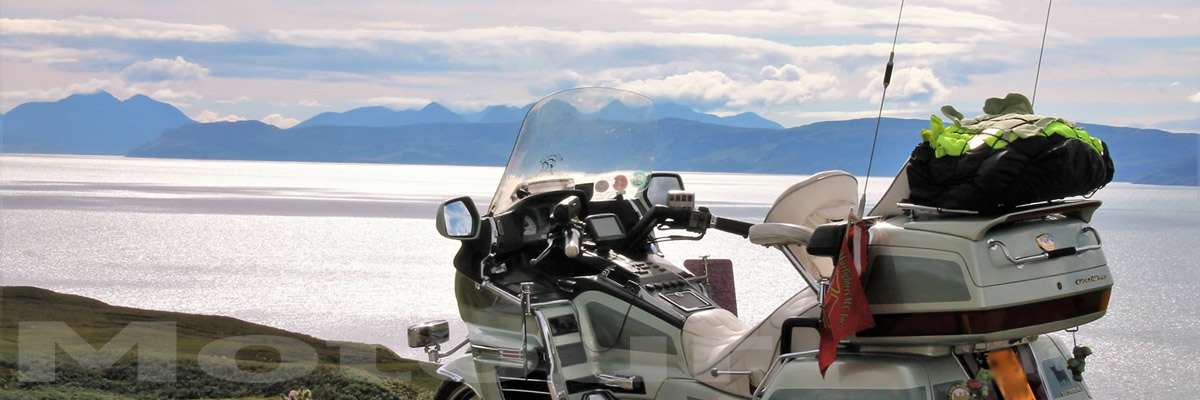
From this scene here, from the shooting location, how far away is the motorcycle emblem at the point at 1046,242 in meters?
5.26

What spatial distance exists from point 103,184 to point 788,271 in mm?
135058

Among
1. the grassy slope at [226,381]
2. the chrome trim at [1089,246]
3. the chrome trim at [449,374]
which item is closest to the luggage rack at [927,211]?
the chrome trim at [1089,246]

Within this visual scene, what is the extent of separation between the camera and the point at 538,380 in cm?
733

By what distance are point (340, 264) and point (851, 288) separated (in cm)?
7233

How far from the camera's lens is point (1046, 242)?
5.27 metres

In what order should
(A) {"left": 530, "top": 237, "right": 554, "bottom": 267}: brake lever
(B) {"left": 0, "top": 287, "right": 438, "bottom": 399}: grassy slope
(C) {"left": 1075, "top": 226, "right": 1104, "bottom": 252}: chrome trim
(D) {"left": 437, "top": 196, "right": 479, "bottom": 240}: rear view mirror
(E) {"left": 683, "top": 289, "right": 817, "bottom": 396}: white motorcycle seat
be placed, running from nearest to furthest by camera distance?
1. (C) {"left": 1075, "top": 226, "right": 1104, "bottom": 252}: chrome trim
2. (E) {"left": 683, "top": 289, "right": 817, "bottom": 396}: white motorcycle seat
3. (D) {"left": 437, "top": 196, "right": 479, "bottom": 240}: rear view mirror
4. (A) {"left": 530, "top": 237, "right": 554, "bottom": 267}: brake lever
5. (B) {"left": 0, "top": 287, "right": 438, "bottom": 399}: grassy slope

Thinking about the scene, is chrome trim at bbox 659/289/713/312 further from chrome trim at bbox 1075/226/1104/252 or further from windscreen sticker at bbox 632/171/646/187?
chrome trim at bbox 1075/226/1104/252

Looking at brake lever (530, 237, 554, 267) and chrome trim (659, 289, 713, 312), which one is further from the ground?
brake lever (530, 237, 554, 267)

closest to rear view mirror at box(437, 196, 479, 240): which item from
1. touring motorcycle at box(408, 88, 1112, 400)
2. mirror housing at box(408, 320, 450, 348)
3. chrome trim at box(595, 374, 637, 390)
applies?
touring motorcycle at box(408, 88, 1112, 400)

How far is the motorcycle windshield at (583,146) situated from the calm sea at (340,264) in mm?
22674

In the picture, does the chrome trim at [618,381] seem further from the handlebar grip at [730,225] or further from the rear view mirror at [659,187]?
the rear view mirror at [659,187]

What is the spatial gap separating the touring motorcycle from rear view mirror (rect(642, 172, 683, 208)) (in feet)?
0.03

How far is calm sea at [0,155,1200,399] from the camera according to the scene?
44375 millimetres

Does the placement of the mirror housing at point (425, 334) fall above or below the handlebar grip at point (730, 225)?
below
